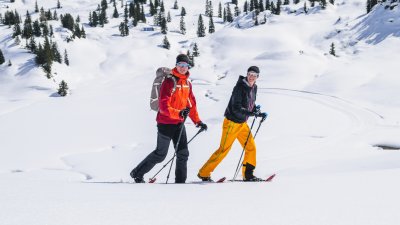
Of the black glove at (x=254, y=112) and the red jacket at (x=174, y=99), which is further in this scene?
the black glove at (x=254, y=112)

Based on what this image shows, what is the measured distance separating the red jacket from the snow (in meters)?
1.20

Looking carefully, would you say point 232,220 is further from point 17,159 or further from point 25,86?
point 25,86

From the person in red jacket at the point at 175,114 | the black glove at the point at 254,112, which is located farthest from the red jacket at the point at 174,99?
the black glove at the point at 254,112

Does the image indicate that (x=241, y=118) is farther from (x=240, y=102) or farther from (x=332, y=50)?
(x=332, y=50)

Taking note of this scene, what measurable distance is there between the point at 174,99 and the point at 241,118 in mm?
1215

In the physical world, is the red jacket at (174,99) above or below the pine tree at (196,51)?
above

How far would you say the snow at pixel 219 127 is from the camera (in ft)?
10.9

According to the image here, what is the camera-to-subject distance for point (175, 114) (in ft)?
19.4

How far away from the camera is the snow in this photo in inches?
131

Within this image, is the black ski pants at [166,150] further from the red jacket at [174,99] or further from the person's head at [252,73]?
the person's head at [252,73]

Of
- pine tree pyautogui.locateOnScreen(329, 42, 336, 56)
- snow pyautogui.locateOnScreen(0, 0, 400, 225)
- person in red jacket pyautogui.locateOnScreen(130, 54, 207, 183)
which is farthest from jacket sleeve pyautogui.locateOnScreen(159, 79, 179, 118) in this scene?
pine tree pyautogui.locateOnScreen(329, 42, 336, 56)

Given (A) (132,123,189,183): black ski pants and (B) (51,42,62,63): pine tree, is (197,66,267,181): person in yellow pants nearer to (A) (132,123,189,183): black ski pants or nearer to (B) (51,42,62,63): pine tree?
(A) (132,123,189,183): black ski pants

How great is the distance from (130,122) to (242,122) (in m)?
15.5

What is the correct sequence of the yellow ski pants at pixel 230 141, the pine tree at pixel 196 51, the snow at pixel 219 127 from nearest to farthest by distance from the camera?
the snow at pixel 219 127, the yellow ski pants at pixel 230 141, the pine tree at pixel 196 51
